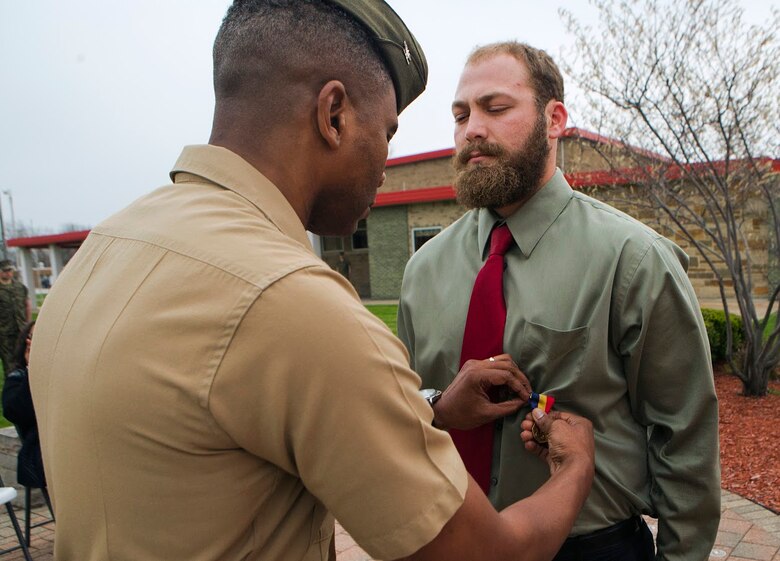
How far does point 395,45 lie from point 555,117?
1071 millimetres

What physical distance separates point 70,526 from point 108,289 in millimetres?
424

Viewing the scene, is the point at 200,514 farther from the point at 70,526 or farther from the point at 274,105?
the point at 274,105

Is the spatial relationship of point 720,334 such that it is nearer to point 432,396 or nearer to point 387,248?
point 432,396

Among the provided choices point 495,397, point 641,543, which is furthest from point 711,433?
point 495,397

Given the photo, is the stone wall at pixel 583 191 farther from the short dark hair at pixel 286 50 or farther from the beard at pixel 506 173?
the short dark hair at pixel 286 50

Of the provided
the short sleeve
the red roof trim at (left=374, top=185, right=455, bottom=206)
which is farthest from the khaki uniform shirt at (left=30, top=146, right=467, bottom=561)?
the red roof trim at (left=374, top=185, right=455, bottom=206)

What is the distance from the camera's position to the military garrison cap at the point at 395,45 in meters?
1.30

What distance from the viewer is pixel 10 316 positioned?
8.71 metres

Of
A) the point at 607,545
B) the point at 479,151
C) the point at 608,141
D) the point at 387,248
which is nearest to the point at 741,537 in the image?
the point at 607,545

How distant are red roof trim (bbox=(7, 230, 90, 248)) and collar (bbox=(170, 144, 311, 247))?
101 feet

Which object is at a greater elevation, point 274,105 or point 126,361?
point 274,105

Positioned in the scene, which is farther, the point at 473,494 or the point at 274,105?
the point at 274,105

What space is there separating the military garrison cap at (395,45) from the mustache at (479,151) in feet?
2.26

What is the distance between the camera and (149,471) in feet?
3.13
